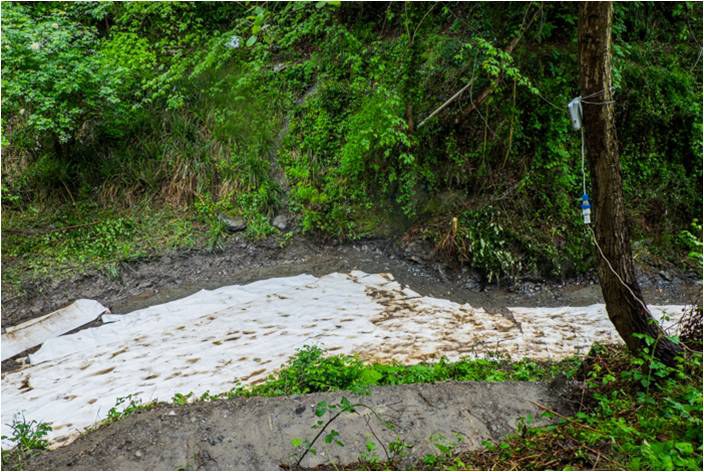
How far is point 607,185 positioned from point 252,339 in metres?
4.17

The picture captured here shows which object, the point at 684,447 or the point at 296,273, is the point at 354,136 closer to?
the point at 296,273

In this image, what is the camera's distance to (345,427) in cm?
342

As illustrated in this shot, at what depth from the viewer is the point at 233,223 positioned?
8.88 meters

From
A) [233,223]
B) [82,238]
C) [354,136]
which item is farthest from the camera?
[233,223]

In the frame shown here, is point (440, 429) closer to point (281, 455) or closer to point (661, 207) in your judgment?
point (281, 455)

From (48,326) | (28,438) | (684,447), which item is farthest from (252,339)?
(684,447)

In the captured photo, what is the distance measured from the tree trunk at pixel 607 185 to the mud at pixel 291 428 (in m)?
0.70

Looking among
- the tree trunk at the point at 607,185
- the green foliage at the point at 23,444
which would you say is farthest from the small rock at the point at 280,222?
the tree trunk at the point at 607,185

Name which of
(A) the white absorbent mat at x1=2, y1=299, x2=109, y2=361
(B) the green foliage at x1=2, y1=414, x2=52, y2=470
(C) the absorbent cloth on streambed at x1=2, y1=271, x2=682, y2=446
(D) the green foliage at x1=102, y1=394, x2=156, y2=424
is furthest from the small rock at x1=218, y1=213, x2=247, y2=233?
(B) the green foliage at x1=2, y1=414, x2=52, y2=470

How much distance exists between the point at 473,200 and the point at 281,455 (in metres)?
5.83

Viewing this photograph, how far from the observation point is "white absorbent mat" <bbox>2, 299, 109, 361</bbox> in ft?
21.5

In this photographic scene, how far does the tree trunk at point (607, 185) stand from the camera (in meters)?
3.50

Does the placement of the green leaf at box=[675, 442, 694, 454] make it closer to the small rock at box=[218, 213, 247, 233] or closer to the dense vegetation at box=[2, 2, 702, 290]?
the dense vegetation at box=[2, 2, 702, 290]

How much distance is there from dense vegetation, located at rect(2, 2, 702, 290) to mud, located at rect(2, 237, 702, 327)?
11.6 inches
